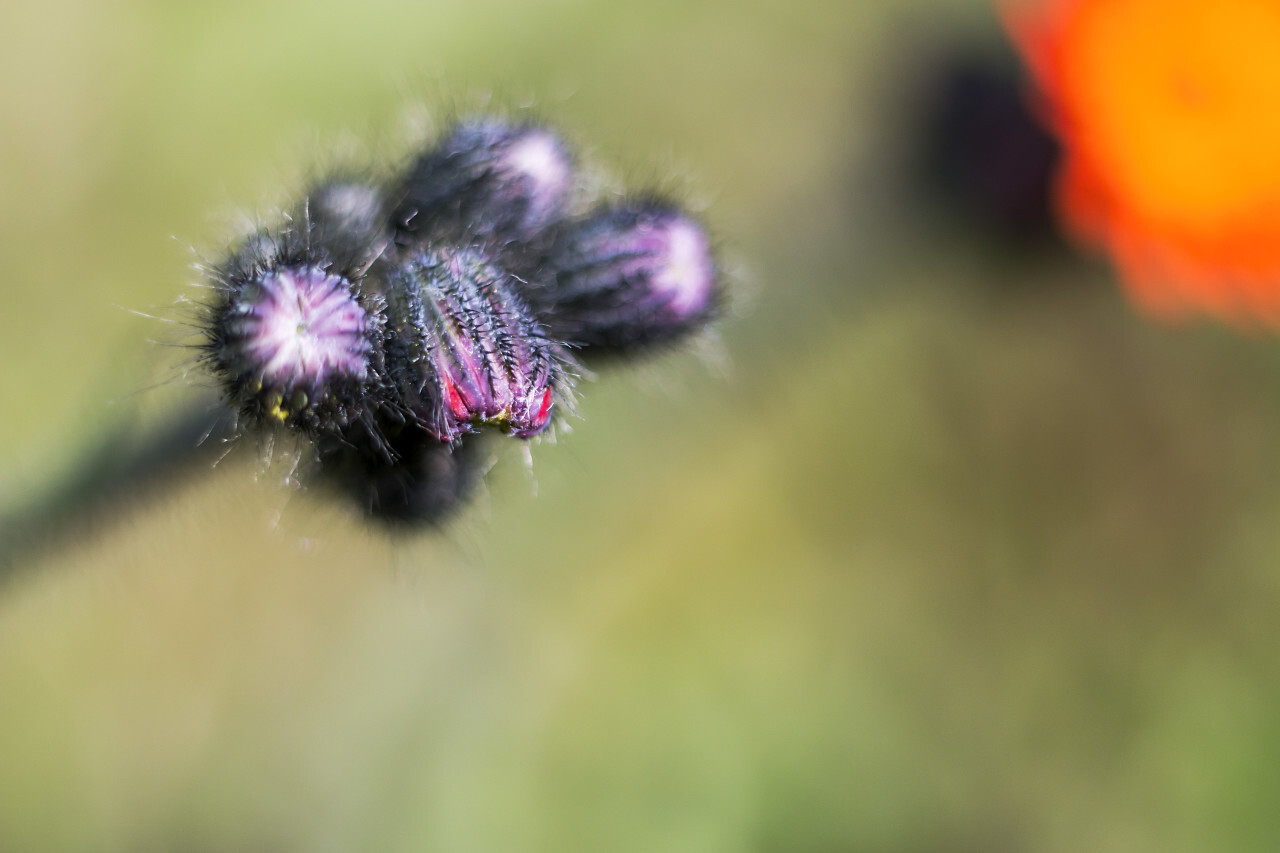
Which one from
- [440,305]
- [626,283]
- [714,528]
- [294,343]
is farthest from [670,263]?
[714,528]

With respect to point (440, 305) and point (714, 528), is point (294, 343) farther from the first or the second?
point (714, 528)

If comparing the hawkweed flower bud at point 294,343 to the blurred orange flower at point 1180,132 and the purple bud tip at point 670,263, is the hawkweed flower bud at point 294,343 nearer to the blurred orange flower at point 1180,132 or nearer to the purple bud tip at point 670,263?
the purple bud tip at point 670,263

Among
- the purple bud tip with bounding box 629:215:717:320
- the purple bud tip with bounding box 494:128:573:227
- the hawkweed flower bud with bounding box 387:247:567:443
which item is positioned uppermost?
the purple bud tip with bounding box 494:128:573:227

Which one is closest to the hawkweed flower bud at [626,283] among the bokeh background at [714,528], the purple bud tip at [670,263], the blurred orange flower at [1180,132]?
the purple bud tip at [670,263]

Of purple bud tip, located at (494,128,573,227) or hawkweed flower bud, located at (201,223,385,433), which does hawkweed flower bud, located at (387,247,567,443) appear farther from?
purple bud tip, located at (494,128,573,227)

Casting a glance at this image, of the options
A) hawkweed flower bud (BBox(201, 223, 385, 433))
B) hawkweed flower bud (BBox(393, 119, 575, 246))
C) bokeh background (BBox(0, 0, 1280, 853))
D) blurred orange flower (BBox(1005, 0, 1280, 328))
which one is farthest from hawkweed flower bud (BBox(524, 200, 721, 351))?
blurred orange flower (BBox(1005, 0, 1280, 328))

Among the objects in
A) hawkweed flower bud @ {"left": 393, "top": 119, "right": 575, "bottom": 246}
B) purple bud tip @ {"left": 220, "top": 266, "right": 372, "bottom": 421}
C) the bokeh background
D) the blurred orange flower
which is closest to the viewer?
purple bud tip @ {"left": 220, "top": 266, "right": 372, "bottom": 421}
